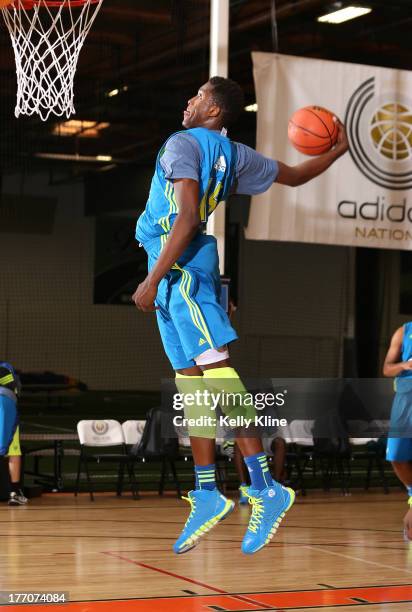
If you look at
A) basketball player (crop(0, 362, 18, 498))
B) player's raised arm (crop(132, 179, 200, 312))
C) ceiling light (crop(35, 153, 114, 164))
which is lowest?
basketball player (crop(0, 362, 18, 498))

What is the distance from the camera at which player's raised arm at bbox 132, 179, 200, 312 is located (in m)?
4.00

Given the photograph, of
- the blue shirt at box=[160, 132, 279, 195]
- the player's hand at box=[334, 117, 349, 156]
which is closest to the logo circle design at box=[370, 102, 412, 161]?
the player's hand at box=[334, 117, 349, 156]

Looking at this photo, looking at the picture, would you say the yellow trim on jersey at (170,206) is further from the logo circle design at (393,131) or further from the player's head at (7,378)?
the logo circle design at (393,131)

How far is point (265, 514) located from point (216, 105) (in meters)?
1.79

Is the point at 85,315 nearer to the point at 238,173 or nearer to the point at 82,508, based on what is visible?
the point at 82,508

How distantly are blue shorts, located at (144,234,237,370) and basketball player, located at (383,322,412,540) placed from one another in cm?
373

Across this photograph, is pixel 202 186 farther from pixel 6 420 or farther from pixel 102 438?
pixel 102 438

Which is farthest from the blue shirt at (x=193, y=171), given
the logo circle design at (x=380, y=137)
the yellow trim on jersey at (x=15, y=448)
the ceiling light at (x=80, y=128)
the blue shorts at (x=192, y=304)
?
the ceiling light at (x=80, y=128)

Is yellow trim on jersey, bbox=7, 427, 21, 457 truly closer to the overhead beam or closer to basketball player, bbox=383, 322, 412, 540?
basketball player, bbox=383, 322, 412, 540

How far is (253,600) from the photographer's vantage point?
202 inches

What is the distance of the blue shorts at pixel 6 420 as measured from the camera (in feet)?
32.2

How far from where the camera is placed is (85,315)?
22.9 m

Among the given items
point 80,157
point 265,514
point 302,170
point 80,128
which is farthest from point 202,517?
point 80,157

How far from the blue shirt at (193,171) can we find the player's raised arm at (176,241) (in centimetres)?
8
